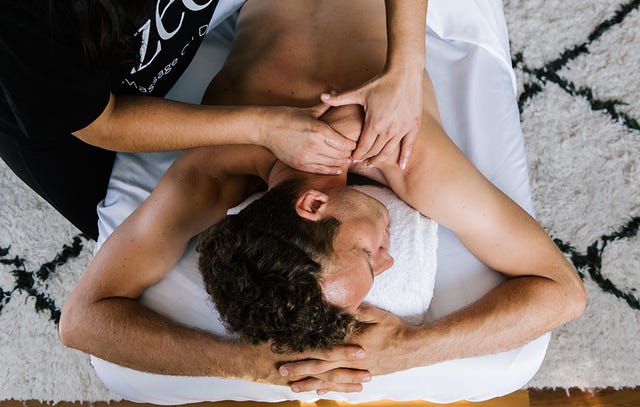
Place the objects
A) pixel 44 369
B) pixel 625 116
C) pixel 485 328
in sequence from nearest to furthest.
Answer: pixel 485 328, pixel 44 369, pixel 625 116

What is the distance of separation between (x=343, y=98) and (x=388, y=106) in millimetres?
80

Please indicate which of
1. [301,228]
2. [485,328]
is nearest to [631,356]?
[485,328]

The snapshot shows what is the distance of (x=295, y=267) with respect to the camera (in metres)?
0.96

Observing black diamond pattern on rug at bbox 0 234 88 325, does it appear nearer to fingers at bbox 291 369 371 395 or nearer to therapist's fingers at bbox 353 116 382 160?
fingers at bbox 291 369 371 395

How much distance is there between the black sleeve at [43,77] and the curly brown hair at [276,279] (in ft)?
0.97

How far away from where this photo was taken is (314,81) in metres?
1.16

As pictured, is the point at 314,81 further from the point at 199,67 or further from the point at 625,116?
the point at 625,116

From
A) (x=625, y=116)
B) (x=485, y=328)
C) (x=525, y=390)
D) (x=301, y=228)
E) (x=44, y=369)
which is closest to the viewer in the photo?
(x=301, y=228)

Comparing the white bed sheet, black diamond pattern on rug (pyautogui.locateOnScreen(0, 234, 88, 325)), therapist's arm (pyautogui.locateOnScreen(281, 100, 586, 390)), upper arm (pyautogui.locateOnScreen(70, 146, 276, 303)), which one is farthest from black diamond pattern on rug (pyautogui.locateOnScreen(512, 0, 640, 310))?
black diamond pattern on rug (pyautogui.locateOnScreen(0, 234, 88, 325))

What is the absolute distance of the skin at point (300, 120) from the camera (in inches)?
40.4

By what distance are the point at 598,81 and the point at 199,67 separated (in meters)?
1.09

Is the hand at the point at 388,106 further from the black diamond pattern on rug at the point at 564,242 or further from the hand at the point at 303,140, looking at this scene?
the black diamond pattern on rug at the point at 564,242

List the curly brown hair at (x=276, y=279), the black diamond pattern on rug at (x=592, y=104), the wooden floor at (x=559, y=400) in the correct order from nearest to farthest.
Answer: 1. the curly brown hair at (x=276, y=279)
2. the wooden floor at (x=559, y=400)
3. the black diamond pattern on rug at (x=592, y=104)

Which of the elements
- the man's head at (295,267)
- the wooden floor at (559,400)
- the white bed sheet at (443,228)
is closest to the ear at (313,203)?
the man's head at (295,267)
